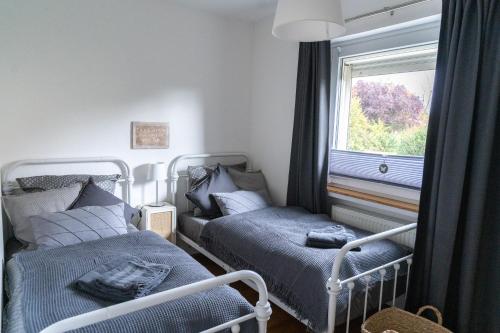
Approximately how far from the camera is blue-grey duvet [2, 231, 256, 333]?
131 cm

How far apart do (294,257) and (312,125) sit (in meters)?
1.35

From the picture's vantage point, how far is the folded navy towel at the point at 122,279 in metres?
1.45

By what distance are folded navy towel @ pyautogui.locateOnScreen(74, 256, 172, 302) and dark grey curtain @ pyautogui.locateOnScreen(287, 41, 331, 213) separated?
164 cm

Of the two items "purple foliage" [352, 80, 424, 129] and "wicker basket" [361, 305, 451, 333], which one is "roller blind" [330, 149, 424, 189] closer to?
"purple foliage" [352, 80, 424, 129]

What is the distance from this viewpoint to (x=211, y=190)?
3.07 m

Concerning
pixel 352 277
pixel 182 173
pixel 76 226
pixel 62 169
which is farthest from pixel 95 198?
pixel 352 277

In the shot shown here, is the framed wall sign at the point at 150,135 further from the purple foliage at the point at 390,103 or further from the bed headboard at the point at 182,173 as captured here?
the purple foliage at the point at 390,103

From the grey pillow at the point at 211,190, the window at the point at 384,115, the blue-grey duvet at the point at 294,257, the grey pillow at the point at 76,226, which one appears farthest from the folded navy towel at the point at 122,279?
the window at the point at 384,115

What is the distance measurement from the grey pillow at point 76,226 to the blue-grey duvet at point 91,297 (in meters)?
0.09

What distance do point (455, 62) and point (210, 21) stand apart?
226 cm

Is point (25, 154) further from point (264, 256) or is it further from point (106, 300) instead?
point (264, 256)

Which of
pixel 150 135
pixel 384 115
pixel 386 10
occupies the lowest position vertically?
pixel 150 135

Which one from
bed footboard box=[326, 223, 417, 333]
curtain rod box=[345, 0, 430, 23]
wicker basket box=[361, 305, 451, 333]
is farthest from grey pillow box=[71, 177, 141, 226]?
curtain rod box=[345, 0, 430, 23]

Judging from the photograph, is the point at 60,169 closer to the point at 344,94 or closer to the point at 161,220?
the point at 161,220
